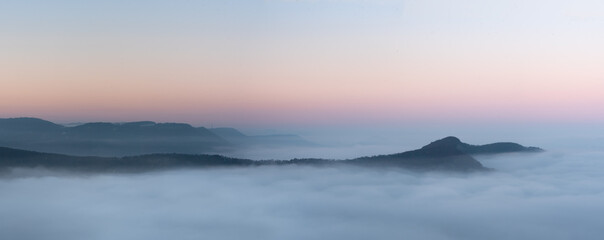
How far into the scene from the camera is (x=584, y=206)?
176 meters

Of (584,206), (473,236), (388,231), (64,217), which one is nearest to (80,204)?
(64,217)

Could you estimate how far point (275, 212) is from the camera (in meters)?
177

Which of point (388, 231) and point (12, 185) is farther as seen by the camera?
point (12, 185)

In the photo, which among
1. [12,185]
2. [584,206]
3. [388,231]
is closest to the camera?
[388,231]

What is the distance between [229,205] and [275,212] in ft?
75.1

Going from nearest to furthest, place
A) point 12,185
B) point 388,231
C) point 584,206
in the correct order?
point 388,231, point 584,206, point 12,185

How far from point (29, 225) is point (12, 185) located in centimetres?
4012

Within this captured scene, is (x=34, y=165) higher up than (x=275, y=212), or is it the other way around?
(x=34, y=165)

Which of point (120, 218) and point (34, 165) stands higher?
point (34, 165)

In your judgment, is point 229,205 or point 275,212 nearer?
point 275,212

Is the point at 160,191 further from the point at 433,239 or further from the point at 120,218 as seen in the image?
the point at 433,239

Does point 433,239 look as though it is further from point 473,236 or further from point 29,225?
point 29,225

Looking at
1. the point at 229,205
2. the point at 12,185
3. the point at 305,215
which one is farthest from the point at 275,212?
the point at 12,185

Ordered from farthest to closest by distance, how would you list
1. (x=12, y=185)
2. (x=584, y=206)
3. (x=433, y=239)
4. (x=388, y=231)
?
(x=12, y=185), (x=584, y=206), (x=388, y=231), (x=433, y=239)
